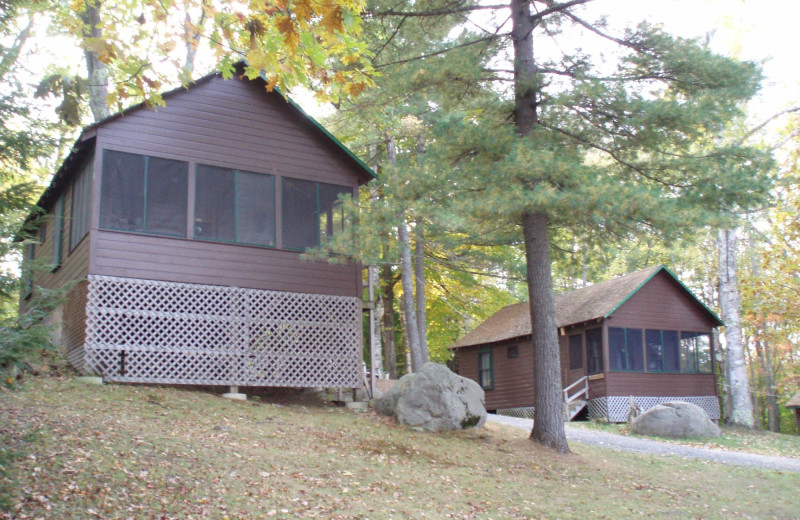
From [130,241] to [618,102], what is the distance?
849 cm

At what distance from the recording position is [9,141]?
9.05 m

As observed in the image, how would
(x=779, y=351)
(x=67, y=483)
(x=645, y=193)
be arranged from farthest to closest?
(x=779, y=351), (x=645, y=193), (x=67, y=483)

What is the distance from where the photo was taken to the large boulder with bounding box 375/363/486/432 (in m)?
12.4

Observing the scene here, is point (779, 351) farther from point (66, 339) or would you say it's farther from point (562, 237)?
point (66, 339)

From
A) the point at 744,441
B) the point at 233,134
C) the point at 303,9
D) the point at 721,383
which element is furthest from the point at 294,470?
the point at 721,383

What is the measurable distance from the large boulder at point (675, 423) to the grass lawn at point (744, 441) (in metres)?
0.32

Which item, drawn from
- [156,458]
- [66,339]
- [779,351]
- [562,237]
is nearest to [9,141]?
[156,458]

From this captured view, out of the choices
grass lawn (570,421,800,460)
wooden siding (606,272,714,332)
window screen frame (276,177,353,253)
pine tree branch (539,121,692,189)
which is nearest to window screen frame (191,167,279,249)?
window screen frame (276,177,353,253)

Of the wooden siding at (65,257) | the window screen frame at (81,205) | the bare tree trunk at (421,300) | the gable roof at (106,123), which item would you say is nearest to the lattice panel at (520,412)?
the bare tree trunk at (421,300)

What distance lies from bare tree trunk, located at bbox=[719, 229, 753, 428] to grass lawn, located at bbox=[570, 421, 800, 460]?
1.94ft

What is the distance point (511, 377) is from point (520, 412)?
1215 mm

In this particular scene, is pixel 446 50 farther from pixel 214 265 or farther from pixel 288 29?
pixel 288 29

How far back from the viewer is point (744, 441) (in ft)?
55.2

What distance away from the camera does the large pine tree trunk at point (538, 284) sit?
1182 centimetres
